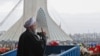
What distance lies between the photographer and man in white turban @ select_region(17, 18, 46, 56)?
6383 mm

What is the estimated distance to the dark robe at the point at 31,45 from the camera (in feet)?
20.9

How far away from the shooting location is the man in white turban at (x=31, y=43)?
638 centimetres

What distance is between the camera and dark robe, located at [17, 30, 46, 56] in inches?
251

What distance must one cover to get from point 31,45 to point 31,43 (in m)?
0.05

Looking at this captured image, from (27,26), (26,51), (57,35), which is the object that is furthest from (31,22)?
(57,35)

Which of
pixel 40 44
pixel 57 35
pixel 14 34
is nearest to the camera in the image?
pixel 40 44

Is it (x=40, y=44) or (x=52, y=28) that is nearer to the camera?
(x=40, y=44)

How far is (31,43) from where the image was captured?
6453 millimetres

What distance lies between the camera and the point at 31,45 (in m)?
6.48

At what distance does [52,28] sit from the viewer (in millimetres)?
39312

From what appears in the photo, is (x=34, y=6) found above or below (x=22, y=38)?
above

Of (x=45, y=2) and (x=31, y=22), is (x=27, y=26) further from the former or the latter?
(x=45, y=2)

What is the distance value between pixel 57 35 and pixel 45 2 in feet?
19.1

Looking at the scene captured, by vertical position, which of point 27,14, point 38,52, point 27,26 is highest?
point 27,14
